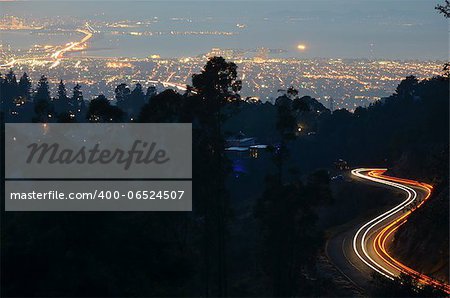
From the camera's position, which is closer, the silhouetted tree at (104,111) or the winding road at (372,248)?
the silhouetted tree at (104,111)

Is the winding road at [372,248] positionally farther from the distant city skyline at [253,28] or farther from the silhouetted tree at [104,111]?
the distant city skyline at [253,28]

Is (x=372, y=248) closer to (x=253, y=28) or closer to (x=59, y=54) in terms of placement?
(x=59, y=54)

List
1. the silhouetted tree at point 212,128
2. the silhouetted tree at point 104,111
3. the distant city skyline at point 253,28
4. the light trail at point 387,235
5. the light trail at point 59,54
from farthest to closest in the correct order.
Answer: the distant city skyline at point 253,28, the light trail at point 59,54, the light trail at point 387,235, the silhouetted tree at point 212,128, the silhouetted tree at point 104,111

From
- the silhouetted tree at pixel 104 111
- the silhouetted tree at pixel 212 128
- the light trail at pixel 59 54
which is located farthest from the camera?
the light trail at pixel 59 54

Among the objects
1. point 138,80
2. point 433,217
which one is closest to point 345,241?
point 433,217

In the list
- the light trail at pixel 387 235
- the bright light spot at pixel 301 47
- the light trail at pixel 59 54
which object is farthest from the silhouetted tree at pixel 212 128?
the bright light spot at pixel 301 47

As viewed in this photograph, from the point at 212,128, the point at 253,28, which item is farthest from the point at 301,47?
the point at 212,128

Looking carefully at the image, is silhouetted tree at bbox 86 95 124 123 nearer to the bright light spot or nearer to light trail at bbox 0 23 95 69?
light trail at bbox 0 23 95 69

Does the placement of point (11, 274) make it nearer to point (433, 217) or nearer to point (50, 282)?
point (50, 282)

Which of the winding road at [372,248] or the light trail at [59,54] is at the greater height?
the light trail at [59,54]
